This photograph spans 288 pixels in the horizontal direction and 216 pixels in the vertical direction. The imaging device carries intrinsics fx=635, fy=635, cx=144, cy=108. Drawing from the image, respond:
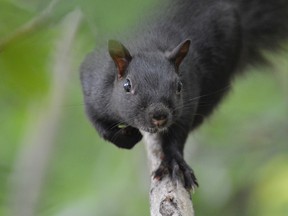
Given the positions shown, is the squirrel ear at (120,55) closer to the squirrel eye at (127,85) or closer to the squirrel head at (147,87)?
the squirrel head at (147,87)

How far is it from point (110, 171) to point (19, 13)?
4.15 m

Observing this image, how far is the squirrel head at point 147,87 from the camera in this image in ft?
10.9

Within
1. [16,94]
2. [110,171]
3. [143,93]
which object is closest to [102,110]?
[143,93]

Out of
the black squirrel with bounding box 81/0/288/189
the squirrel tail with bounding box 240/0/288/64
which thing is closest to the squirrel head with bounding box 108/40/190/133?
the black squirrel with bounding box 81/0/288/189

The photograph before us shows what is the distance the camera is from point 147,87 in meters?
3.40

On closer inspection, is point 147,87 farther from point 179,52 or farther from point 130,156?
point 130,156

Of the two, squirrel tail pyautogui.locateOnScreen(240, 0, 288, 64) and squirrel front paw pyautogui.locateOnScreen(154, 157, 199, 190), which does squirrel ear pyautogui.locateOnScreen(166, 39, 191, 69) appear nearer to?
squirrel front paw pyautogui.locateOnScreen(154, 157, 199, 190)

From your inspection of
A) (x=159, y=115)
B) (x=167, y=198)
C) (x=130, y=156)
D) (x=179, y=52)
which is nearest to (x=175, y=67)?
(x=179, y=52)

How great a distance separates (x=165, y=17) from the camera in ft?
14.3

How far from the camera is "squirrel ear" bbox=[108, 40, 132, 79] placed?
356 cm

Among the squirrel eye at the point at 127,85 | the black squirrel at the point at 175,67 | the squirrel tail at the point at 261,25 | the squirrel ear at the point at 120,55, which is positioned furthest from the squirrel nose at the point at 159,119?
the squirrel tail at the point at 261,25

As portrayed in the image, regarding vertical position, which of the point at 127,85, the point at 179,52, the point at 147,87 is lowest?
the point at 147,87

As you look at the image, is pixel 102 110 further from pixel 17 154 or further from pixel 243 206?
pixel 243 206

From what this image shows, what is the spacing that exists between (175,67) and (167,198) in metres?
0.88
